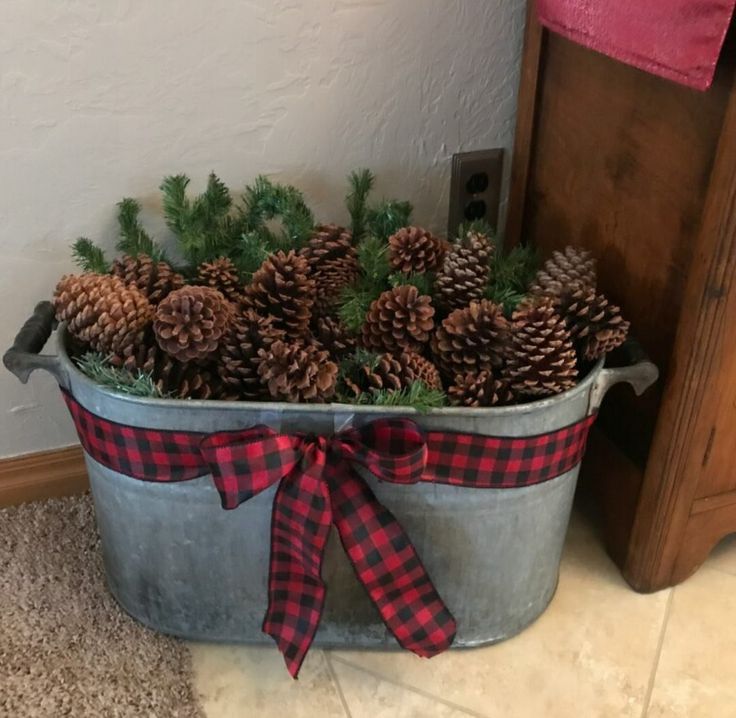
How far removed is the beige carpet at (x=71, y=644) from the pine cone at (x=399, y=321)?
0.41m

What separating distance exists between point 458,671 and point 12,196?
71cm

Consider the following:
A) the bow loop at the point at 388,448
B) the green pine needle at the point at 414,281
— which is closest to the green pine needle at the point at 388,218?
the green pine needle at the point at 414,281

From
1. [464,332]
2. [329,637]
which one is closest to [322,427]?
[464,332]

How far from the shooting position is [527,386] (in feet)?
2.68

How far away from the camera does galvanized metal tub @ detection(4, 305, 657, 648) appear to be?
0.79 m

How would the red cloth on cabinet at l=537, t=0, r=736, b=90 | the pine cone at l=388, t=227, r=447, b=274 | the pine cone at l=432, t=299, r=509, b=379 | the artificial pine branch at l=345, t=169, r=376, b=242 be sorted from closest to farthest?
1. the red cloth on cabinet at l=537, t=0, r=736, b=90
2. the pine cone at l=432, t=299, r=509, b=379
3. the pine cone at l=388, t=227, r=447, b=274
4. the artificial pine branch at l=345, t=169, r=376, b=242

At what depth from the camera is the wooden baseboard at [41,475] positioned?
3.64 ft

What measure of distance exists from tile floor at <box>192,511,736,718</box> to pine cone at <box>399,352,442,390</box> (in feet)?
1.08

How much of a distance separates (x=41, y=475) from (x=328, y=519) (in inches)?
19.8

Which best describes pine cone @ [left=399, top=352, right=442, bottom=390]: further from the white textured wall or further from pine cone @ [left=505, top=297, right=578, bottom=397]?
the white textured wall

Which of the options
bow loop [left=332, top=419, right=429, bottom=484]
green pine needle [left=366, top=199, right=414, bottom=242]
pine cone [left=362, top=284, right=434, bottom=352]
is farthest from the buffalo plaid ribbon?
green pine needle [left=366, top=199, right=414, bottom=242]

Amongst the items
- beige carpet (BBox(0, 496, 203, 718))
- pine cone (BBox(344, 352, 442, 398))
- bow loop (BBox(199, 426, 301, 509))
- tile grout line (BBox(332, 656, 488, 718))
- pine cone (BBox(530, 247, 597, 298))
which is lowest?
tile grout line (BBox(332, 656, 488, 718))

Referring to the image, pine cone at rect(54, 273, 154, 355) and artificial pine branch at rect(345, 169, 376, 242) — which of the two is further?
artificial pine branch at rect(345, 169, 376, 242)

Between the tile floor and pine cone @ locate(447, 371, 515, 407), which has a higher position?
pine cone @ locate(447, 371, 515, 407)
